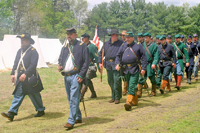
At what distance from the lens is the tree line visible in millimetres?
51844

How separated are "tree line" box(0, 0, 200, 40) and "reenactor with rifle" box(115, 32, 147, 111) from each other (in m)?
45.8

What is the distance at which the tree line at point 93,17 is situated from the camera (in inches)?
2041

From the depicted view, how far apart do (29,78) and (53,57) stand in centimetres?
1945

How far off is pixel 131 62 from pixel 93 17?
6973cm

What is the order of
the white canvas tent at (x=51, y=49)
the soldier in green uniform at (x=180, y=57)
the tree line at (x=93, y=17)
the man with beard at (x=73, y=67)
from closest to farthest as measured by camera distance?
the man with beard at (x=73, y=67) < the soldier in green uniform at (x=180, y=57) < the white canvas tent at (x=51, y=49) < the tree line at (x=93, y=17)

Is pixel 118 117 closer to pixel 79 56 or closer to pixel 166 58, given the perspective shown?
pixel 79 56

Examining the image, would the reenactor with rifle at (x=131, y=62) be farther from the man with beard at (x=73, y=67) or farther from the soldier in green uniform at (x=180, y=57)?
the soldier in green uniform at (x=180, y=57)

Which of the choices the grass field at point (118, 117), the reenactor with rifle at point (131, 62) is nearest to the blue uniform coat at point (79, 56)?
the grass field at point (118, 117)

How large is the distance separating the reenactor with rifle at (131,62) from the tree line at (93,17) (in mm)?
45794

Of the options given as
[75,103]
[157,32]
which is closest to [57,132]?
[75,103]

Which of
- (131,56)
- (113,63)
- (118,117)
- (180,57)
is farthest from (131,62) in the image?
(180,57)

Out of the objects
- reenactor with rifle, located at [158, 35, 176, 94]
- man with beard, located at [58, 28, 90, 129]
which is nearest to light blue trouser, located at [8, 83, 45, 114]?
man with beard, located at [58, 28, 90, 129]

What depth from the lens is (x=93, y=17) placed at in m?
75.1

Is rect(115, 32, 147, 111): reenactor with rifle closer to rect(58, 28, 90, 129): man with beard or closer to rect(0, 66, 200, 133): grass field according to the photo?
rect(0, 66, 200, 133): grass field
